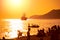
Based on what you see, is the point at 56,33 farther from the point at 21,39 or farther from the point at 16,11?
the point at 16,11

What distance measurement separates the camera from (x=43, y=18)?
4.25 meters

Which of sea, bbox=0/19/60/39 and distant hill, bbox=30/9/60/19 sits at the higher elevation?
distant hill, bbox=30/9/60/19

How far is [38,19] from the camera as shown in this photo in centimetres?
430

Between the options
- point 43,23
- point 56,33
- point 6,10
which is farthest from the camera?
point 43,23

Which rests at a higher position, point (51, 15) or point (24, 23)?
point (51, 15)

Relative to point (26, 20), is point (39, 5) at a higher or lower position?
higher

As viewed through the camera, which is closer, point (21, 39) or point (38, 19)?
point (21, 39)

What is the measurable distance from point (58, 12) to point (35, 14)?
569mm

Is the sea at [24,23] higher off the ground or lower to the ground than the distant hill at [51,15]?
lower

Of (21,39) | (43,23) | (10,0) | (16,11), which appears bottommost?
(21,39)

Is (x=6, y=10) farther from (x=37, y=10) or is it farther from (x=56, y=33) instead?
(x=56, y=33)

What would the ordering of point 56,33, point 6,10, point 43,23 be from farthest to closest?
1. point 43,23
2. point 6,10
3. point 56,33

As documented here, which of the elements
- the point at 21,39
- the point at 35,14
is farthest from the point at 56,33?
the point at 35,14

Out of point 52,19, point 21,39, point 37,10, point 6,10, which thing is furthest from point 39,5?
point 21,39
